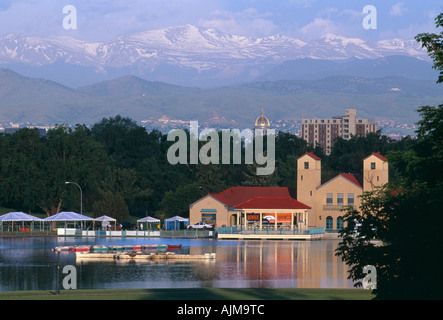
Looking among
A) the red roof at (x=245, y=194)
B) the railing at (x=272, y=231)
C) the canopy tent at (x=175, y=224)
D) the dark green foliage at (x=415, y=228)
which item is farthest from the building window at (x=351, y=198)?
the dark green foliage at (x=415, y=228)

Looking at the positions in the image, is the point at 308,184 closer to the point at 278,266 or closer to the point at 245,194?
the point at 245,194

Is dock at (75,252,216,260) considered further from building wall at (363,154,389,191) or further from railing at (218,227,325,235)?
building wall at (363,154,389,191)

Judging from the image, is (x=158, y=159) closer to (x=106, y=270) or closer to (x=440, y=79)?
(x=106, y=270)

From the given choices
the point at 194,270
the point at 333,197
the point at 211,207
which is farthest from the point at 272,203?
the point at 194,270

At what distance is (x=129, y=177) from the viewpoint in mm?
141375

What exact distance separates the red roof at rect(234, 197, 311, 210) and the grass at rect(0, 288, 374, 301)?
72.2m

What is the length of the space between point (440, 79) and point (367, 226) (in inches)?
308

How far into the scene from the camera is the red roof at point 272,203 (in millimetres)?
114062

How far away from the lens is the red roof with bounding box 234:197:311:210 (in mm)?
114062

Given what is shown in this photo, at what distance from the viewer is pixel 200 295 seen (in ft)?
127

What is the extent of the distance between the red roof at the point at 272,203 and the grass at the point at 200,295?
72.2m

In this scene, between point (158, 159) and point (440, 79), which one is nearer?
point (440, 79)

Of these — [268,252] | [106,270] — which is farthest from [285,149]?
[106,270]
